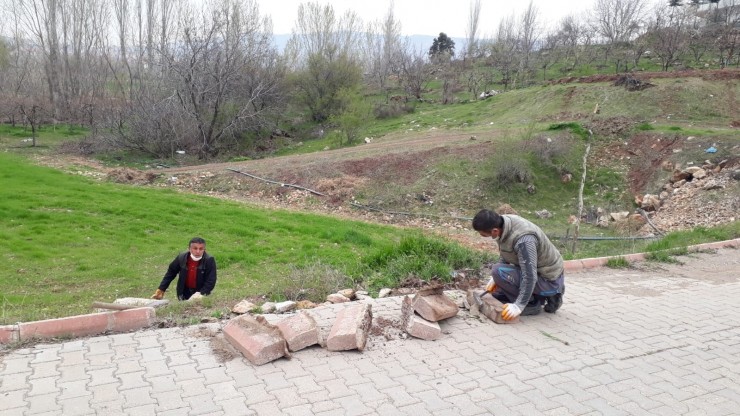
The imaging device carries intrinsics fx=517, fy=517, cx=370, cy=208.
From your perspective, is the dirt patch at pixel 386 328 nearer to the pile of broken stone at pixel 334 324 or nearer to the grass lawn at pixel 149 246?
the pile of broken stone at pixel 334 324

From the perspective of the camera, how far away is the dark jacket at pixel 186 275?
6.15m

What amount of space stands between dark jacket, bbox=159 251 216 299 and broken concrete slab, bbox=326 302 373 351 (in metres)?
2.21

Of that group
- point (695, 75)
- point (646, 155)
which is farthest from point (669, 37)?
point (646, 155)

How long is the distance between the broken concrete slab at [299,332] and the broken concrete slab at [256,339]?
0.22 feet

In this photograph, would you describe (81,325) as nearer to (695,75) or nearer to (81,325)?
(81,325)

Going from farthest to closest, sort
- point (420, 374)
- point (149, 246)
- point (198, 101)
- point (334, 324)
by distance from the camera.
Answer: point (198, 101)
point (149, 246)
point (334, 324)
point (420, 374)

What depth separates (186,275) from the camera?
20.2 ft

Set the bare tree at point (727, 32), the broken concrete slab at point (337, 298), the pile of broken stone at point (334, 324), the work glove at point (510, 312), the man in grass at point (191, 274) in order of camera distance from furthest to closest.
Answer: the bare tree at point (727, 32)
the man in grass at point (191, 274)
the broken concrete slab at point (337, 298)
the work glove at point (510, 312)
the pile of broken stone at point (334, 324)

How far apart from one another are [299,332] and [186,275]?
246 cm

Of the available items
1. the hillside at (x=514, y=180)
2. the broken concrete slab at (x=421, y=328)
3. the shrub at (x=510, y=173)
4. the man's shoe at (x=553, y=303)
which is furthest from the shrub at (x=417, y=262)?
the shrub at (x=510, y=173)

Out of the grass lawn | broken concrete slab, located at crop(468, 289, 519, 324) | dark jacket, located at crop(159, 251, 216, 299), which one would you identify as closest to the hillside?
the grass lawn

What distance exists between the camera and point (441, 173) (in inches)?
715

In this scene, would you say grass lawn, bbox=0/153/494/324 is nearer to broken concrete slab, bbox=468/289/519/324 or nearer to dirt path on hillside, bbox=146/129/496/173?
broken concrete slab, bbox=468/289/519/324

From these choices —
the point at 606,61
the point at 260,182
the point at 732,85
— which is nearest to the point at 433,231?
the point at 260,182
